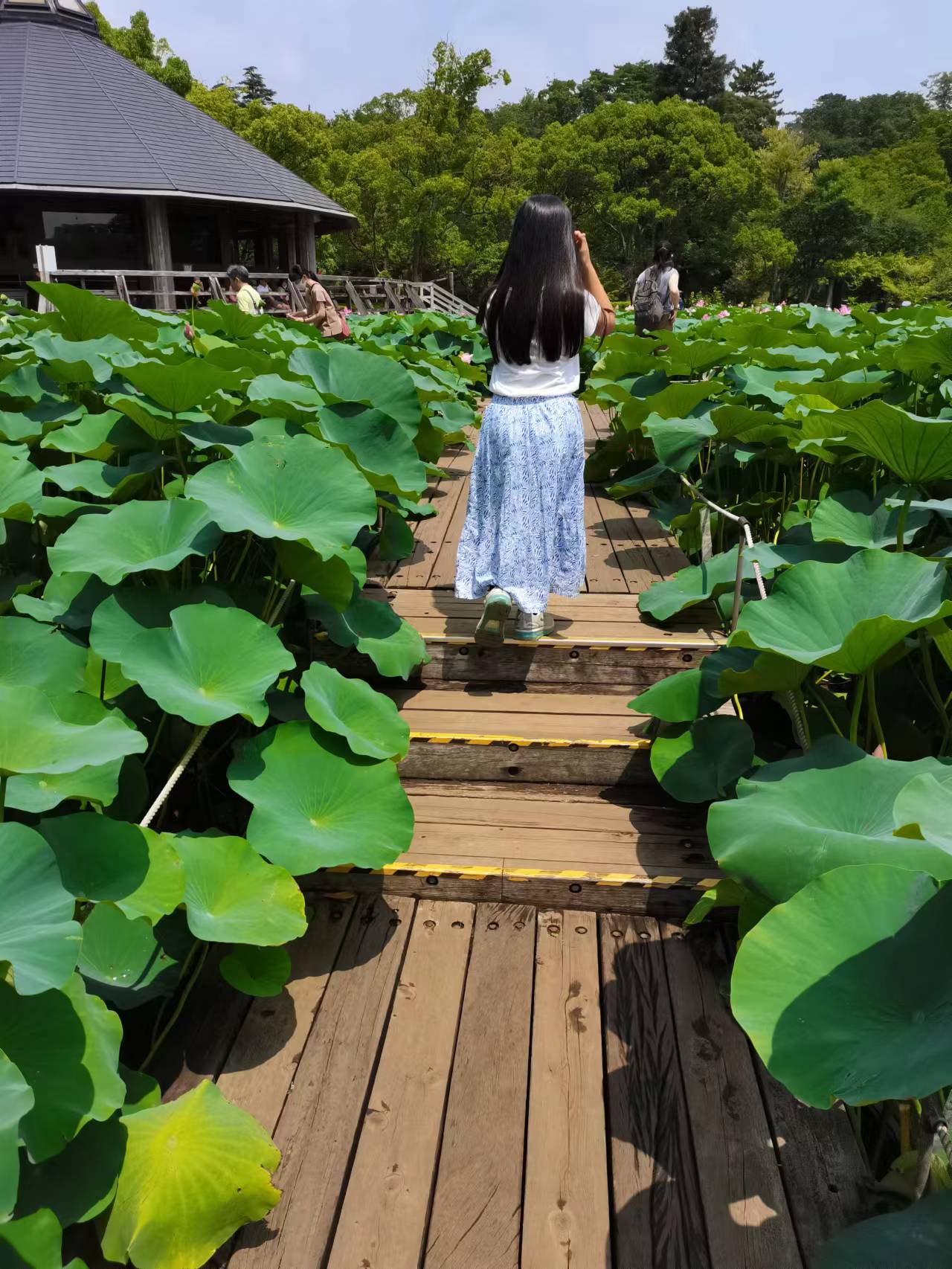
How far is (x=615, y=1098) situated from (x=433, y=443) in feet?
9.60

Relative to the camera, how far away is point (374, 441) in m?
2.58

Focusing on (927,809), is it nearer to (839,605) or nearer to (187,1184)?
(839,605)

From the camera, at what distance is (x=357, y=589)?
2.41 metres

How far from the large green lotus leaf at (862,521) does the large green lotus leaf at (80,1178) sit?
5.93ft

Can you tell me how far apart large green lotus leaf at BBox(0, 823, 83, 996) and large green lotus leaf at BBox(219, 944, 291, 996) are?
0.57 m

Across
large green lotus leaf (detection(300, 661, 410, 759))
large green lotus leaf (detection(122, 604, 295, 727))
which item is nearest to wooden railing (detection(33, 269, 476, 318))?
large green lotus leaf (detection(300, 661, 410, 759))

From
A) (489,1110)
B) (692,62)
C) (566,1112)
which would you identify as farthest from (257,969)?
(692,62)

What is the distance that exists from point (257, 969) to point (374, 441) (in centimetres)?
144

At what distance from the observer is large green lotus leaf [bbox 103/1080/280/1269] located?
3.99 ft

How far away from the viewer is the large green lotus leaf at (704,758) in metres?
2.03

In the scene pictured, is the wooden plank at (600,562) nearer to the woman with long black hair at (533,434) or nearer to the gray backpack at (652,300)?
the woman with long black hair at (533,434)

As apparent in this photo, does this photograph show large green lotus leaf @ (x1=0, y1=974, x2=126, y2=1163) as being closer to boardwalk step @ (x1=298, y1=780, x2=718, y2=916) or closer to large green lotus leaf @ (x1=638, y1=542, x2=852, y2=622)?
boardwalk step @ (x1=298, y1=780, x2=718, y2=916)

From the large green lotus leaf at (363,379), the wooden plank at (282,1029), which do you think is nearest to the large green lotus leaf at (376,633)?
the large green lotus leaf at (363,379)

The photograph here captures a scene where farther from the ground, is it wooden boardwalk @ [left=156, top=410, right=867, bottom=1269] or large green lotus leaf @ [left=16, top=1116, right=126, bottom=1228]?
large green lotus leaf @ [left=16, top=1116, right=126, bottom=1228]
